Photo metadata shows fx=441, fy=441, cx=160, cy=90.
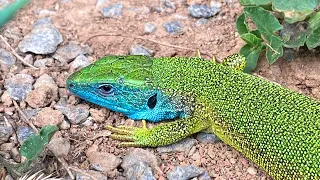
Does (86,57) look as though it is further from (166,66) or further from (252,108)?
(252,108)

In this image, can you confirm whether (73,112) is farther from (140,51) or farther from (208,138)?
(208,138)

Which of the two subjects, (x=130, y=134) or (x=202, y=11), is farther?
(x=202, y=11)

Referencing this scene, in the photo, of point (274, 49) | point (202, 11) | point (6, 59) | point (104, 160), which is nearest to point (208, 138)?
point (104, 160)

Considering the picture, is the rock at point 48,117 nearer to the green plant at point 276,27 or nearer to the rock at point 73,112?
the rock at point 73,112

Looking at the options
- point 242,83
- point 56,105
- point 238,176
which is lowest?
point 238,176

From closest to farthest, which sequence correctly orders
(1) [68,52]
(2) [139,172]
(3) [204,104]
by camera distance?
(2) [139,172], (3) [204,104], (1) [68,52]

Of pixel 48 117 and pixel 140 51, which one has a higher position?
pixel 140 51

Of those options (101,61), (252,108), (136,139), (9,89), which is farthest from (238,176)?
(9,89)

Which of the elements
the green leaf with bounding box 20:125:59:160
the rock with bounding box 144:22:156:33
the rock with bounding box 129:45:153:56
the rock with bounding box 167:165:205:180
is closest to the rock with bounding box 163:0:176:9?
the rock with bounding box 144:22:156:33
